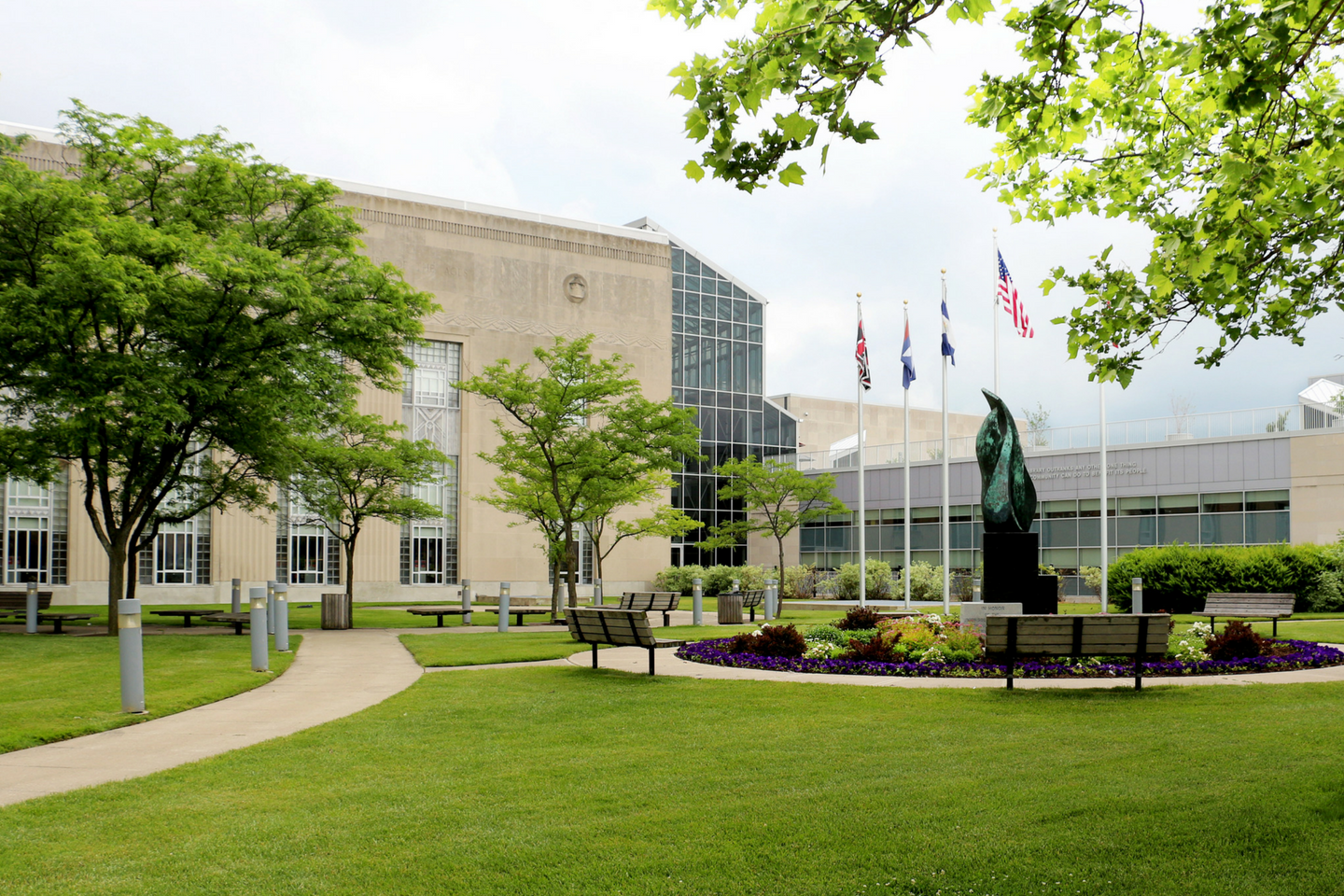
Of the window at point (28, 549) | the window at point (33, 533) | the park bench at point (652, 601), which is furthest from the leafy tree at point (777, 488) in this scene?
the window at point (28, 549)

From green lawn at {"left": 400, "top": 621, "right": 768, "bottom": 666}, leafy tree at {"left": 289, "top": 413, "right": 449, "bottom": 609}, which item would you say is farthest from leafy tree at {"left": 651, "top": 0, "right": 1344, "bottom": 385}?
leafy tree at {"left": 289, "top": 413, "right": 449, "bottom": 609}

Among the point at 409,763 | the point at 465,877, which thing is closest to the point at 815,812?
the point at 465,877

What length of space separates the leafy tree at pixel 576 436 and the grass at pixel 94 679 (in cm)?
955

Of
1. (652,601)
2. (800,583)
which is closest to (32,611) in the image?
(652,601)

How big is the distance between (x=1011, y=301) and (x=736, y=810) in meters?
28.4

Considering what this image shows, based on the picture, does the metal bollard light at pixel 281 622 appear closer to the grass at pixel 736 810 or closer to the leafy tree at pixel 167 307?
the leafy tree at pixel 167 307

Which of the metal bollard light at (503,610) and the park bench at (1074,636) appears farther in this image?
the metal bollard light at (503,610)

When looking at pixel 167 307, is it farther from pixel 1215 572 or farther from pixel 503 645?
pixel 1215 572

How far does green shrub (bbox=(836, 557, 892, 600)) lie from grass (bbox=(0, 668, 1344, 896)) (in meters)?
36.3

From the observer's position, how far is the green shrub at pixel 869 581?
46375 mm

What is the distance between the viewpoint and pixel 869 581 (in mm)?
47156

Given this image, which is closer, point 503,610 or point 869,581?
point 503,610

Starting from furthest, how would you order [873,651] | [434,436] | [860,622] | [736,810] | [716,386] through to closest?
[716,386] → [434,436] → [860,622] → [873,651] → [736,810]

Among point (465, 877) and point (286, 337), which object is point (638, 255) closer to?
point (286, 337)
